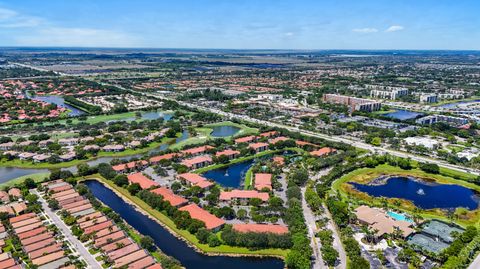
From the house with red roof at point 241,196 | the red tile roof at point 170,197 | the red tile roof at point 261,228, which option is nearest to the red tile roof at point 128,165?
the red tile roof at point 170,197

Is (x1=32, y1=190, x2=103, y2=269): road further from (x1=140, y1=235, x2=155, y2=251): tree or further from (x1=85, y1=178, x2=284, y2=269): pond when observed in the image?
(x1=85, y1=178, x2=284, y2=269): pond

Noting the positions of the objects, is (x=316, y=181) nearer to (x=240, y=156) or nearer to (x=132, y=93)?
(x=240, y=156)

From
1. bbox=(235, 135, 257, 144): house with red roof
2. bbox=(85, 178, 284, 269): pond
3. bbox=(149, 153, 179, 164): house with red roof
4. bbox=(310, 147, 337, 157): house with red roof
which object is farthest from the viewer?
bbox=(235, 135, 257, 144): house with red roof

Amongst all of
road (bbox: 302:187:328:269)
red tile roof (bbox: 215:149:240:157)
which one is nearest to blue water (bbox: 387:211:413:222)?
road (bbox: 302:187:328:269)

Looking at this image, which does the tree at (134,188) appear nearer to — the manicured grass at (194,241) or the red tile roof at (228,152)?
the manicured grass at (194,241)

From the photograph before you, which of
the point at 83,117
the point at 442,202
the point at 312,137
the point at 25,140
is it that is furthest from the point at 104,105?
the point at 442,202

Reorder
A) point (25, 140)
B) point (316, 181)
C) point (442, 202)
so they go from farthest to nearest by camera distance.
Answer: point (25, 140)
point (316, 181)
point (442, 202)

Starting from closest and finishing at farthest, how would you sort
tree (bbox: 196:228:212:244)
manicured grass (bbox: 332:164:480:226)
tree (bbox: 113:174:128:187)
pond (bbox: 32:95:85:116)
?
1. tree (bbox: 196:228:212:244)
2. manicured grass (bbox: 332:164:480:226)
3. tree (bbox: 113:174:128:187)
4. pond (bbox: 32:95:85:116)
